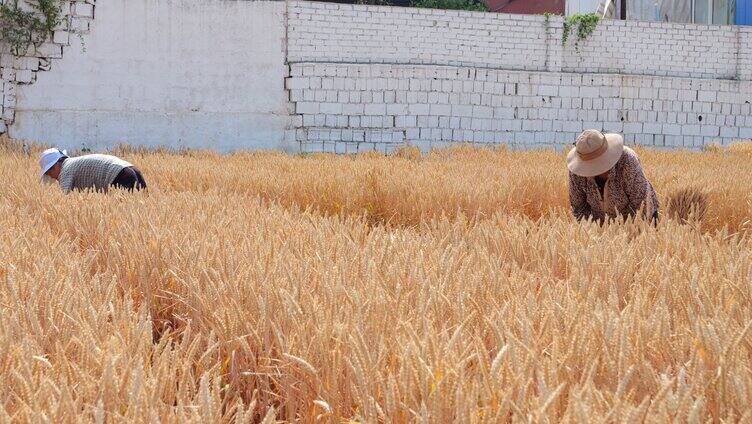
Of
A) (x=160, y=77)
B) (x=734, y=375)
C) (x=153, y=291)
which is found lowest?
(x=153, y=291)

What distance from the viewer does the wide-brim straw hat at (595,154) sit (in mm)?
4496

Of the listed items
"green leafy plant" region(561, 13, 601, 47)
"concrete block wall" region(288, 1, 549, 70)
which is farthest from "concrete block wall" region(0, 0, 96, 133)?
"green leafy plant" region(561, 13, 601, 47)

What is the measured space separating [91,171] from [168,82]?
7.82m

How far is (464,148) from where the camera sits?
40.0 ft

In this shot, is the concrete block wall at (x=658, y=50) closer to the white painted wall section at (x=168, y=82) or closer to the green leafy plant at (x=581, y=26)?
the green leafy plant at (x=581, y=26)

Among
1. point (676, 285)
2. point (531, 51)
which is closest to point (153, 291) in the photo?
point (676, 285)

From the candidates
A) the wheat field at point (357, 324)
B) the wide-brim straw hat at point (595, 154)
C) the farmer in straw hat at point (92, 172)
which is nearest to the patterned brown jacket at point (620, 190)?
the wide-brim straw hat at point (595, 154)

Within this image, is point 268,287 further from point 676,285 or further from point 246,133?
point 246,133

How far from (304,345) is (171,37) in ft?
41.5

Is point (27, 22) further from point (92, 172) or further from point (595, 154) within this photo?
point (595, 154)

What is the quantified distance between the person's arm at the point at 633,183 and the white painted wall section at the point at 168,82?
9.67m

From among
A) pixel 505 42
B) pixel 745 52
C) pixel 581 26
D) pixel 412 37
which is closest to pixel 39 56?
pixel 412 37

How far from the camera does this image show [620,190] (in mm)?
4680

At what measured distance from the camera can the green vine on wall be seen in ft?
41.8
